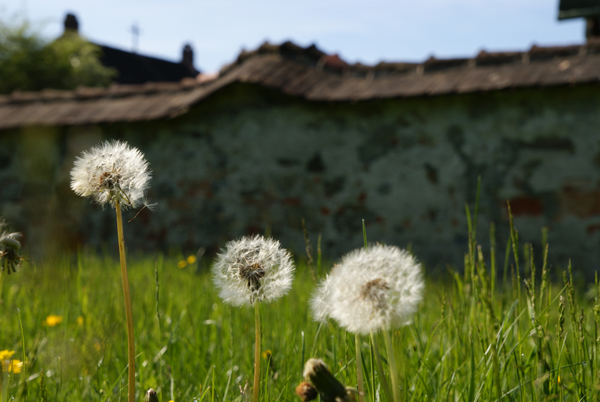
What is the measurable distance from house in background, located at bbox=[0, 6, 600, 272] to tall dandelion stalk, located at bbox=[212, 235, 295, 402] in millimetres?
3349

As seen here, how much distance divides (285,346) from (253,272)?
98cm

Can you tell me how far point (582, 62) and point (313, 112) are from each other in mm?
2530

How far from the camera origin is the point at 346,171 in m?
5.01

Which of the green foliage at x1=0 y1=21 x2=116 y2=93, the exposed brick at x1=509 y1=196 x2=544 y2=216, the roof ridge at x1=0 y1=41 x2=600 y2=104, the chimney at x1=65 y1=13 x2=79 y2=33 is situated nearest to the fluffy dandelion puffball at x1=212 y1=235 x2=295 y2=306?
the exposed brick at x1=509 y1=196 x2=544 y2=216

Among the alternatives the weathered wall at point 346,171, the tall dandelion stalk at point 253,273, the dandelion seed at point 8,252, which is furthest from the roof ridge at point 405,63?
the dandelion seed at point 8,252

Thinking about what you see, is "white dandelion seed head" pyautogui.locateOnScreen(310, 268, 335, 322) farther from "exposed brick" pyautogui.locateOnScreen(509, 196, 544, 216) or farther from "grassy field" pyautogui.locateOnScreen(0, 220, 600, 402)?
"exposed brick" pyautogui.locateOnScreen(509, 196, 544, 216)

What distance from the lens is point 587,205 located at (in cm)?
424

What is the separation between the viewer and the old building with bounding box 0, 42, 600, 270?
14.2 feet

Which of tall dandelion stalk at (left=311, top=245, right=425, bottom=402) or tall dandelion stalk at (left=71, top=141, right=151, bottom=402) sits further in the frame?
tall dandelion stalk at (left=71, top=141, right=151, bottom=402)

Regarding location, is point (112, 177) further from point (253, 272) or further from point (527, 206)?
point (527, 206)

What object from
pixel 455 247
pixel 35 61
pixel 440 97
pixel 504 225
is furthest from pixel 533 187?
pixel 35 61

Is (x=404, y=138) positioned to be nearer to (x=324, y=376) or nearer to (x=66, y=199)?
(x=66, y=199)

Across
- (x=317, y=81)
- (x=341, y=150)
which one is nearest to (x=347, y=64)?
(x=317, y=81)

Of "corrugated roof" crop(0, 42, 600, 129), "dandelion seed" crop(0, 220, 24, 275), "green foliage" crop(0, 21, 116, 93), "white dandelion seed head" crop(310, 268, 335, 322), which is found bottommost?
"white dandelion seed head" crop(310, 268, 335, 322)
